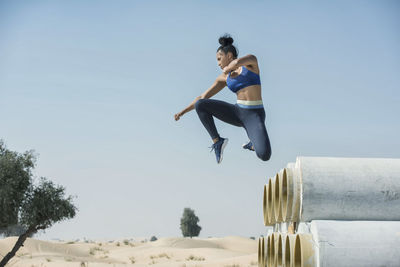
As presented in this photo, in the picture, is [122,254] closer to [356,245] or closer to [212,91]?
[212,91]

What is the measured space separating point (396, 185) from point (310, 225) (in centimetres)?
155

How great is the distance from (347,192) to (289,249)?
1.52 meters

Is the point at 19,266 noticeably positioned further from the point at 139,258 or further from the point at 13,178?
the point at 139,258

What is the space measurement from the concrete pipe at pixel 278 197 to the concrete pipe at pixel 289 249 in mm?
599

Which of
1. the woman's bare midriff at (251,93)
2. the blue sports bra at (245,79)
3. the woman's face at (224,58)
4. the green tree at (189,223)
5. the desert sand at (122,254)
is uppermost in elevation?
the green tree at (189,223)

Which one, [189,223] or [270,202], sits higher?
[189,223]

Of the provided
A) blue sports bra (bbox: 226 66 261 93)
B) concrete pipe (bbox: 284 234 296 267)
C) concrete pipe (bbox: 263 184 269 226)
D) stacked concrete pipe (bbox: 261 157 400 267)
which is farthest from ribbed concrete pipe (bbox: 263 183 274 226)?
blue sports bra (bbox: 226 66 261 93)

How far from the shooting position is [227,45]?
418 inches

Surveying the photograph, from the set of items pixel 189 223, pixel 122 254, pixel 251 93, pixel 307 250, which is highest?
pixel 189 223

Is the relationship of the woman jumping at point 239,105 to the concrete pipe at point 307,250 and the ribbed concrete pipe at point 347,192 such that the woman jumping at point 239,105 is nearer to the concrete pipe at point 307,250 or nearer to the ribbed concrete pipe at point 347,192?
the ribbed concrete pipe at point 347,192

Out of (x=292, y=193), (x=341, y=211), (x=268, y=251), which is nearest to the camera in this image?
(x=341, y=211)

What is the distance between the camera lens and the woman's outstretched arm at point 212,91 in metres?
11.2

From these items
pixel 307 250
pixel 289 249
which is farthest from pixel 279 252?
pixel 307 250

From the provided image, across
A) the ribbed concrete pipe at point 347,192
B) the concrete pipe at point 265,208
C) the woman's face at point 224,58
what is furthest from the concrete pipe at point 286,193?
the woman's face at point 224,58
